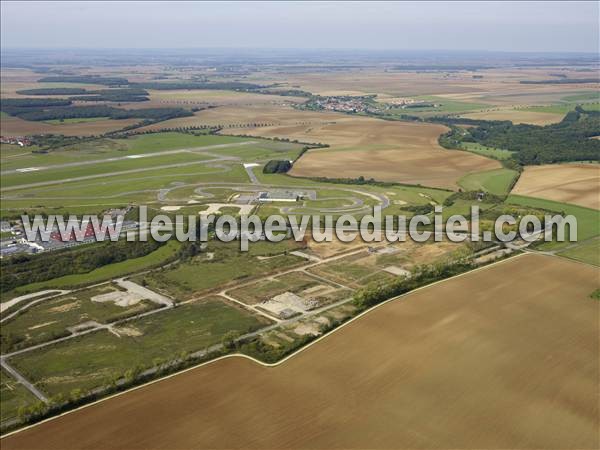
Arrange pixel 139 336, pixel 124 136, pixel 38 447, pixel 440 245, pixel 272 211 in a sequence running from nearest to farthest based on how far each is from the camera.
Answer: pixel 38 447 → pixel 139 336 → pixel 440 245 → pixel 272 211 → pixel 124 136

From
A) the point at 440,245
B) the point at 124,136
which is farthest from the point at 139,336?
the point at 124,136

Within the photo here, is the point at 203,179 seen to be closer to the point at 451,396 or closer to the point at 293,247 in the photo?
the point at 293,247

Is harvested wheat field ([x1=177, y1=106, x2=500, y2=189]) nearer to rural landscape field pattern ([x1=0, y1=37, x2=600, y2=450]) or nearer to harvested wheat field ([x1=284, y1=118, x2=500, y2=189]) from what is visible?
harvested wheat field ([x1=284, y1=118, x2=500, y2=189])

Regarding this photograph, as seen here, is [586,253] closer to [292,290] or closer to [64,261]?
[292,290]

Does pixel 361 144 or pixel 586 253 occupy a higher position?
pixel 361 144

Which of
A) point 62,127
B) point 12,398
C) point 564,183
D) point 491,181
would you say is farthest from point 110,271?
point 62,127

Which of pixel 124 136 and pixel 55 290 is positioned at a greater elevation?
pixel 124 136
